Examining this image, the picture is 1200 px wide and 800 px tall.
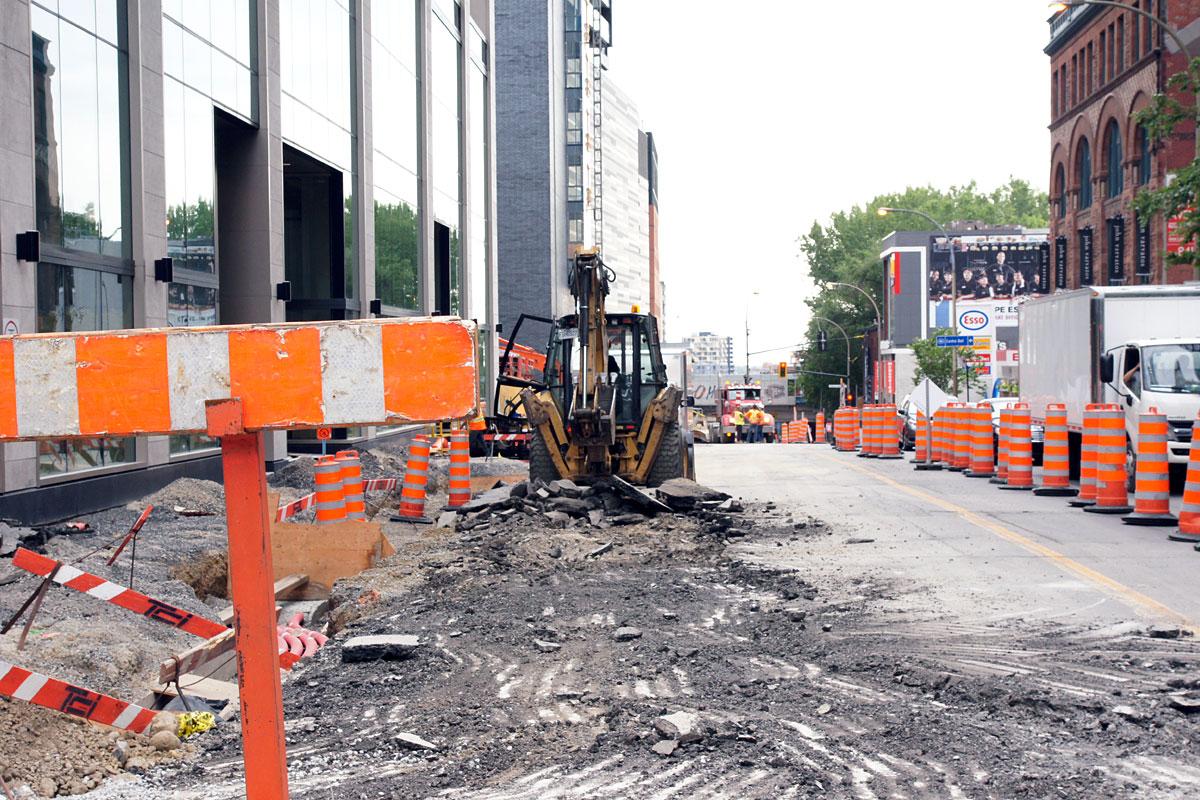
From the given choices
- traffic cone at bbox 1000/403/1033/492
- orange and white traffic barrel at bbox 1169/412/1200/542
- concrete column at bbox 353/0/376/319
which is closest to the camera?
orange and white traffic barrel at bbox 1169/412/1200/542

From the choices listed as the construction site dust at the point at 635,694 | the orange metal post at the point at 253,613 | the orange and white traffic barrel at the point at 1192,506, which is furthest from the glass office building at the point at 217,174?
the orange and white traffic barrel at the point at 1192,506

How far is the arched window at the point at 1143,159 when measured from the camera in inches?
1849

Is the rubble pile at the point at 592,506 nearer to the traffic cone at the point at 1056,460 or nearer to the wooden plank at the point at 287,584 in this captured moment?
the wooden plank at the point at 287,584

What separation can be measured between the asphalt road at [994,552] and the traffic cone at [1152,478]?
446 millimetres

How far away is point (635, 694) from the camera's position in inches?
270

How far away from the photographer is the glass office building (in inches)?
680

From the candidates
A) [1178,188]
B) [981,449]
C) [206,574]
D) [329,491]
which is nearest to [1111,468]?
[1178,188]

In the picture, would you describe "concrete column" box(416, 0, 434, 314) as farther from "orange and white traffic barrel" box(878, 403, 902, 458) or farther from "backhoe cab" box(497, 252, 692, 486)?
"backhoe cab" box(497, 252, 692, 486)

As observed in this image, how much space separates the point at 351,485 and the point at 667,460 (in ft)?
15.9

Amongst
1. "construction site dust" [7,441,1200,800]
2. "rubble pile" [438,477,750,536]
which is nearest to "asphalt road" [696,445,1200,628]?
"construction site dust" [7,441,1200,800]

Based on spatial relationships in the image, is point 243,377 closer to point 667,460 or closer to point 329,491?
point 329,491

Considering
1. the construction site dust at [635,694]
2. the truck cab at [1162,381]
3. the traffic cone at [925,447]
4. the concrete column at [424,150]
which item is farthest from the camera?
the concrete column at [424,150]

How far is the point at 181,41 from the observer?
22.5 metres

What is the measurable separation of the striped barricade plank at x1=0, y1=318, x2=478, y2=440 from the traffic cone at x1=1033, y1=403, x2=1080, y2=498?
59.9ft
